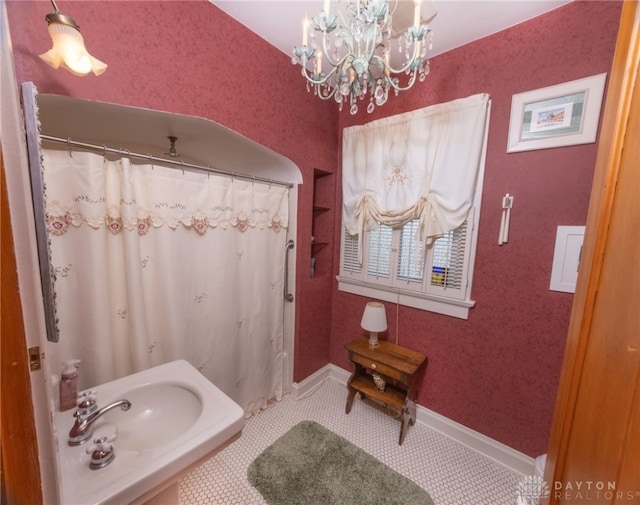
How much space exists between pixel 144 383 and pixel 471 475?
1905 mm

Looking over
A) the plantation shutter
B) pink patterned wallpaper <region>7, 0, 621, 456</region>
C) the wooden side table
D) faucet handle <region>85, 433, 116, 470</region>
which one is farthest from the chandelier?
the wooden side table

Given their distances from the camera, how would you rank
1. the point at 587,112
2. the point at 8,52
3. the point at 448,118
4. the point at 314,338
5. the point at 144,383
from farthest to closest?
1. the point at 314,338
2. the point at 448,118
3. the point at 587,112
4. the point at 144,383
5. the point at 8,52

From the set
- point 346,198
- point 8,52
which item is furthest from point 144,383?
point 346,198

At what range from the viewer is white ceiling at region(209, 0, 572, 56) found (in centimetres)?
125

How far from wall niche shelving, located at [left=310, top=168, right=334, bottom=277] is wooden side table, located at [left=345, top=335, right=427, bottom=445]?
73 cm

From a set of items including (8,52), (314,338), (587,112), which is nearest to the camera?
(8,52)

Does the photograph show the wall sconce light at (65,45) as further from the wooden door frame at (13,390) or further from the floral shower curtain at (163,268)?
the wooden door frame at (13,390)

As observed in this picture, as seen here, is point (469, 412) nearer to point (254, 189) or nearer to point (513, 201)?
point (513, 201)

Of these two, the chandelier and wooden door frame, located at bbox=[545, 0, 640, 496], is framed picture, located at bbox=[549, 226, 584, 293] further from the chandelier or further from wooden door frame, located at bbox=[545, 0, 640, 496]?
the chandelier

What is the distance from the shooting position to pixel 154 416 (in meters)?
1.05

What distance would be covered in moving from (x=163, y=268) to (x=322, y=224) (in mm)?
1344

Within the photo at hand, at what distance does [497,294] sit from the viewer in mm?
1511

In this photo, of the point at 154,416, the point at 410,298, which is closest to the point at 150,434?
the point at 154,416

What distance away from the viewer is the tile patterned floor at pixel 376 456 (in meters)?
1.34
